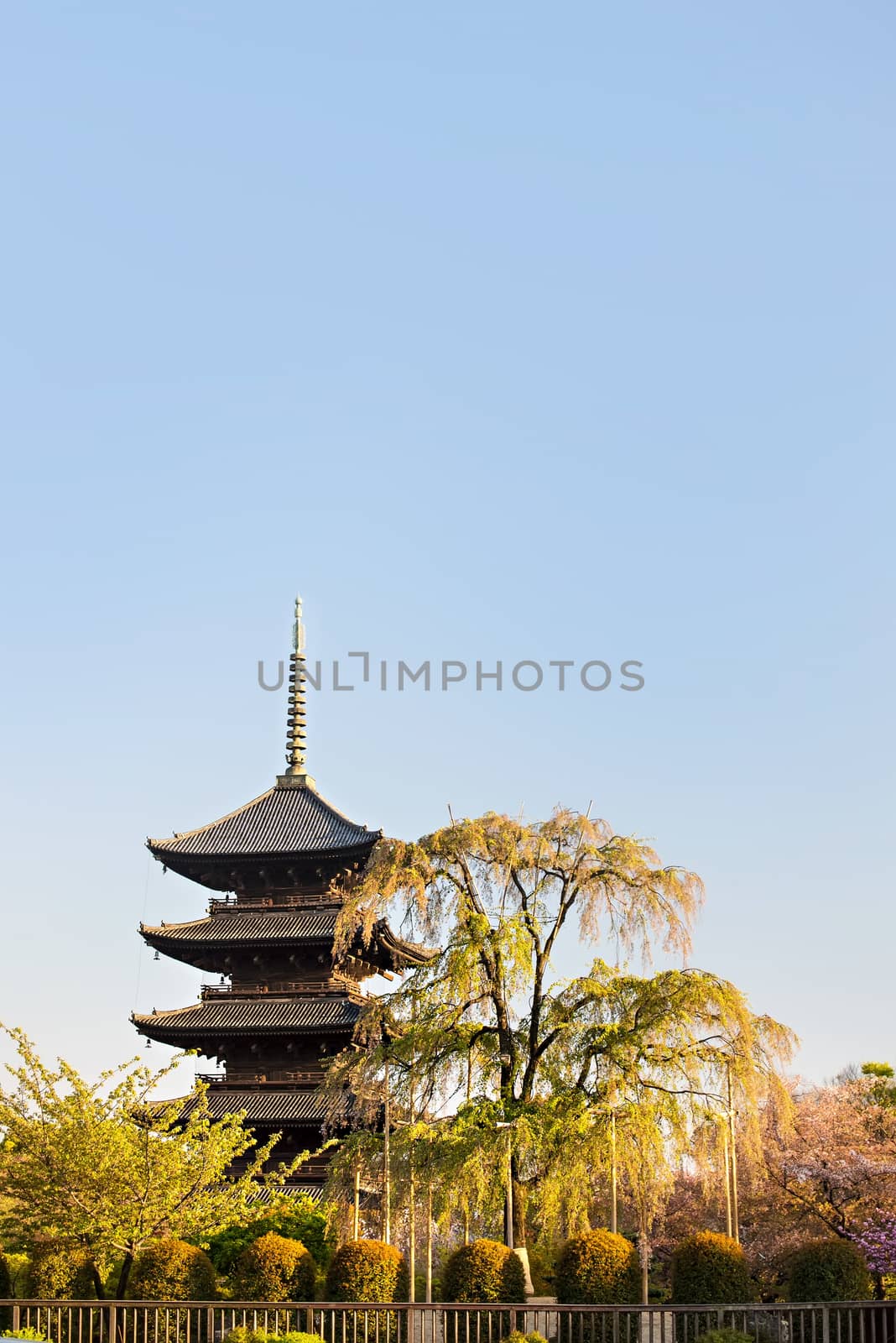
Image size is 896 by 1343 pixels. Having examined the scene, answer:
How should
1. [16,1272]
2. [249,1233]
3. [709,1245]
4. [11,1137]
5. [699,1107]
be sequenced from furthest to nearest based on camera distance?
[249,1233]
[16,1272]
[11,1137]
[699,1107]
[709,1245]

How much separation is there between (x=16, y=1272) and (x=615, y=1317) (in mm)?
14894

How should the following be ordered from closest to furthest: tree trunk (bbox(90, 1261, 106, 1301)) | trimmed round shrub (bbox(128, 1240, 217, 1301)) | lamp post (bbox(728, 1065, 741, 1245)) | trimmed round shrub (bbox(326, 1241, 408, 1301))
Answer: trimmed round shrub (bbox(326, 1241, 408, 1301)) < trimmed round shrub (bbox(128, 1240, 217, 1301)) < lamp post (bbox(728, 1065, 741, 1245)) < tree trunk (bbox(90, 1261, 106, 1301))

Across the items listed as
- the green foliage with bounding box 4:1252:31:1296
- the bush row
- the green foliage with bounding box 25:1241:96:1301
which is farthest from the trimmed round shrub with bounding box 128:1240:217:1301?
the green foliage with bounding box 4:1252:31:1296

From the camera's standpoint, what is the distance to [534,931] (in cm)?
2720

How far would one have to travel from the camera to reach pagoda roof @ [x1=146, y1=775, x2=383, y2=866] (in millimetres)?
42469

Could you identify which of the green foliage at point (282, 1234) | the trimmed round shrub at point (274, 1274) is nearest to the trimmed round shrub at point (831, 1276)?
the trimmed round shrub at point (274, 1274)

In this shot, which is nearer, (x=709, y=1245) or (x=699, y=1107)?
(x=709, y=1245)

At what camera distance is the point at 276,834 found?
43625 millimetres

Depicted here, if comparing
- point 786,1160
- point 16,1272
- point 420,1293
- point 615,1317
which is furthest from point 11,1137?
point 786,1160

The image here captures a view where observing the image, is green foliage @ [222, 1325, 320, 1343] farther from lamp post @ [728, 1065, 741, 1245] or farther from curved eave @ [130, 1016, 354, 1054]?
curved eave @ [130, 1016, 354, 1054]

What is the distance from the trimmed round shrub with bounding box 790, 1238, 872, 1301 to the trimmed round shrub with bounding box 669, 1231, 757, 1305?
0.75 metres

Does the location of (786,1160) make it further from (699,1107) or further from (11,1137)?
(11,1137)

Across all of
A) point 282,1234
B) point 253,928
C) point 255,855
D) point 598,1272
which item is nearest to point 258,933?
point 253,928

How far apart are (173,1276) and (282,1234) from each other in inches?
302
